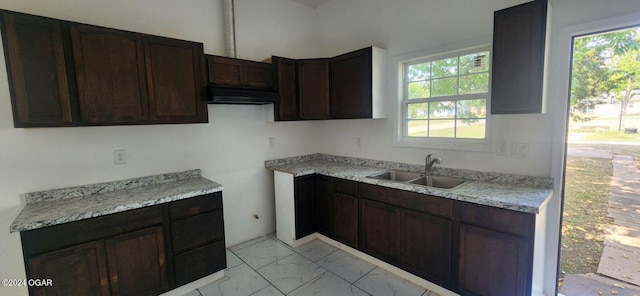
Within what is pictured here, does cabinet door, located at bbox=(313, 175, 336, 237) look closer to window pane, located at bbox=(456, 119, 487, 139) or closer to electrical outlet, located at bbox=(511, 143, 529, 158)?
window pane, located at bbox=(456, 119, 487, 139)

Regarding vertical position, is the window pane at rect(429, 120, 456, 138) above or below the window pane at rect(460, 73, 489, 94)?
below

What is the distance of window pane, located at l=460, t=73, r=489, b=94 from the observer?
2418mm

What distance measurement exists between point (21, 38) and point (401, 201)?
295 cm

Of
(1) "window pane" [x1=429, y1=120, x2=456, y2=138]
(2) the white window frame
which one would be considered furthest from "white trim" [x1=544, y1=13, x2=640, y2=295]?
(1) "window pane" [x1=429, y1=120, x2=456, y2=138]

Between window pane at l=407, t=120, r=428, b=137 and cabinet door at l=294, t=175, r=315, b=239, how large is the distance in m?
1.21

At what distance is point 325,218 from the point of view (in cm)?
318

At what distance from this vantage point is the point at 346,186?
2861mm

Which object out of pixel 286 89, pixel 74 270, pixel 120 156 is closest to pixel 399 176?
pixel 286 89

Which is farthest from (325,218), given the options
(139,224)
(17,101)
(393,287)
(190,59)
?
(17,101)

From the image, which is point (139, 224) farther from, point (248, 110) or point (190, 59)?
point (248, 110)

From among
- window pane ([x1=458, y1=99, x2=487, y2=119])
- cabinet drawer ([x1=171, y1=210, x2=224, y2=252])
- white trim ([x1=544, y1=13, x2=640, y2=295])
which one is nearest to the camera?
white trim ([x1=544, y1=13, x2=640, y2=295])

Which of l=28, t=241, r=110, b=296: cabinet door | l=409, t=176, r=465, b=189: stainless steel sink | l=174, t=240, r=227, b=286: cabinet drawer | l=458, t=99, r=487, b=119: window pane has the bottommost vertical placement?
l=174, t=240, r=227, b=286: cabinet drawer

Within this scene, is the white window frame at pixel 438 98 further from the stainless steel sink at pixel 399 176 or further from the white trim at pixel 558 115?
the white trim at pixel 558 115

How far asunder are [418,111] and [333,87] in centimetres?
100
